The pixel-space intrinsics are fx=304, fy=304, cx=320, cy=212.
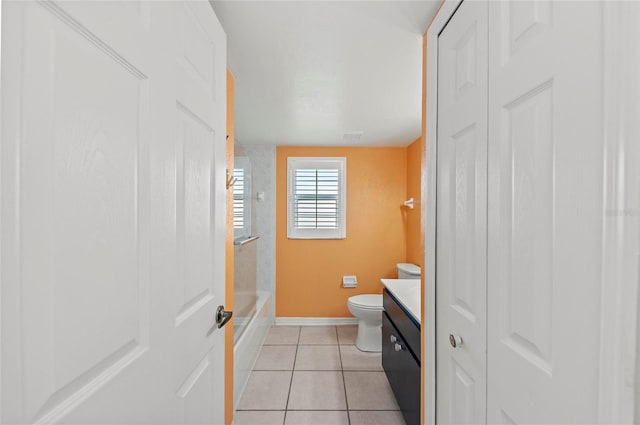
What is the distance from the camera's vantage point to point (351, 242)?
13.0 ft

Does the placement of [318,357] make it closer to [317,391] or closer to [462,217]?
[317,391]

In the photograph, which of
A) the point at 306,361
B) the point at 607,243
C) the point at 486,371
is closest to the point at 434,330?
the point at 486,371

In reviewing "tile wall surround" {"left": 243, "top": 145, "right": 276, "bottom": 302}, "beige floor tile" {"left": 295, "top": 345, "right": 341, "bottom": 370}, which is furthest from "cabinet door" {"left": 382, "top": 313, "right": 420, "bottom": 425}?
"tile wall surround" {"left": 243, "top": 145, "right": 276, "bottom": 302}

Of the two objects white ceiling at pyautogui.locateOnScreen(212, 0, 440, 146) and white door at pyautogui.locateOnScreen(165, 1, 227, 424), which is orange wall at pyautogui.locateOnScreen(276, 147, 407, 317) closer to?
white ceiling at pyautogui.locateOnScreen(212, 0, 440, 146)

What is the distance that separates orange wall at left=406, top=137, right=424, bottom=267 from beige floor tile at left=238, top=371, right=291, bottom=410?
200 centimetres

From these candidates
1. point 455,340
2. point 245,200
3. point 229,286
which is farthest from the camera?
point 245,200

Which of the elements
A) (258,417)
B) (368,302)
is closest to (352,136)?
(368,302)

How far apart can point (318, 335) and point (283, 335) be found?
41cm

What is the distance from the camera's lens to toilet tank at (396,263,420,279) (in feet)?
11.2

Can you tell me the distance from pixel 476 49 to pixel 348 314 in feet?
11.4

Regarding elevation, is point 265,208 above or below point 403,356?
above

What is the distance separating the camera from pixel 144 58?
2.36 ft

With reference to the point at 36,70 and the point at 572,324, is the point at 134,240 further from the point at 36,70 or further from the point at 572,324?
the point at 572,324

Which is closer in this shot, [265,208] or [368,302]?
[368,302]
